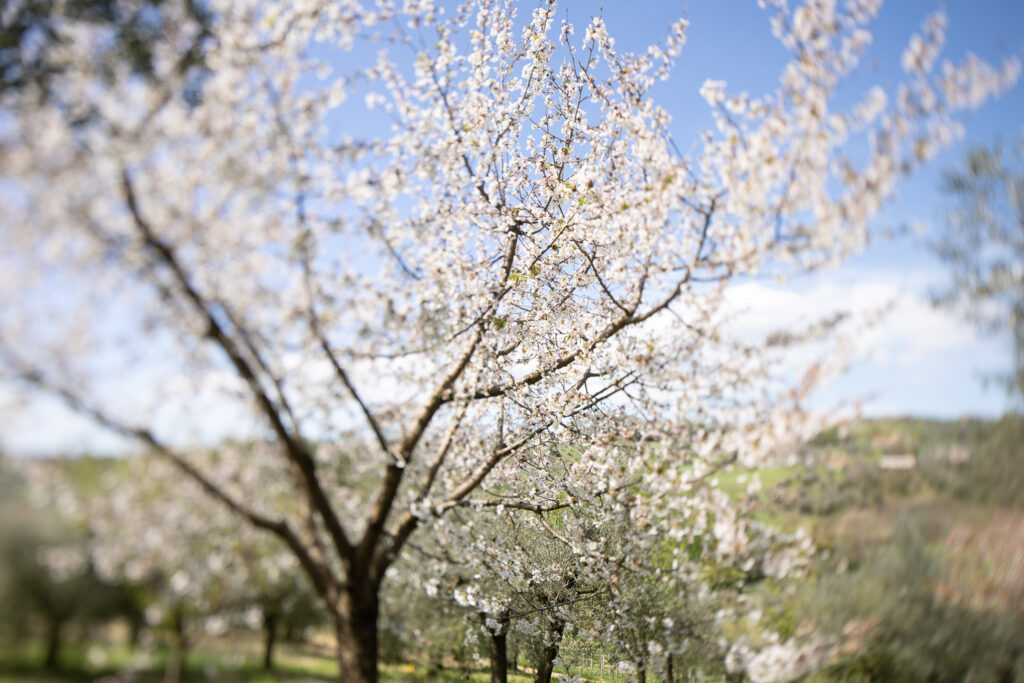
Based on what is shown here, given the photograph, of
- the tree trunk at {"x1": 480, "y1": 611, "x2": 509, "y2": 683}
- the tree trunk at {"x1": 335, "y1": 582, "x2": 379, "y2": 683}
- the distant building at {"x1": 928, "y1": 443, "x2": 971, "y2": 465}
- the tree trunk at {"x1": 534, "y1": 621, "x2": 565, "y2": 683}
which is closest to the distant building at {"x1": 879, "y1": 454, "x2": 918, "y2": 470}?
the distant building at {"x1": 928, "y1": 443, "x2": 971, "y2": 465}

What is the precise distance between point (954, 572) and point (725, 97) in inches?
127

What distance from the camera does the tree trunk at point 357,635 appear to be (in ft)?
12.6

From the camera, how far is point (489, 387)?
3.87 meters

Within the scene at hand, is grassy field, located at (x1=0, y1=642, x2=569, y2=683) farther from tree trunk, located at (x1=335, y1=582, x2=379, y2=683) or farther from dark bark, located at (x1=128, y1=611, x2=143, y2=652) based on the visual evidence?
tree trunk, located at (x1=335, y1=582, x2=379, y2=683)

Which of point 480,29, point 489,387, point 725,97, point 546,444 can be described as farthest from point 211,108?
point 725,97

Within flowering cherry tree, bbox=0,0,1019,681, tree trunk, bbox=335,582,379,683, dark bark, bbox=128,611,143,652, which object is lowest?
tree trunk, bbox=335,582,379,683

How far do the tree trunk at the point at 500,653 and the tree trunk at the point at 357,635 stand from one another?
0.86 meters

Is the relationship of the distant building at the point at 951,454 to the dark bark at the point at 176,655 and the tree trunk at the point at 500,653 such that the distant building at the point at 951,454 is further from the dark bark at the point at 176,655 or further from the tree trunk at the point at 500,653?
the dark bark at the point at 176,655

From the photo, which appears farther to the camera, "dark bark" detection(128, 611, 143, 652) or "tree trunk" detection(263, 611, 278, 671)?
"tree trunk" detection(263, 611, 278, 671)

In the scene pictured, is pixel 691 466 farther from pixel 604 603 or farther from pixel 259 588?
pixel 259 588

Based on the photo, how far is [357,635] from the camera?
3.86m

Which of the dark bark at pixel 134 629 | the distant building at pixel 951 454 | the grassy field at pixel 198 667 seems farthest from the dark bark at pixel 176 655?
the distant building at pixel 951 454

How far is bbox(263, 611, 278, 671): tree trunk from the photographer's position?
16.1 ft

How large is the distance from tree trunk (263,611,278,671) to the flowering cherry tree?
1287 millimetres
